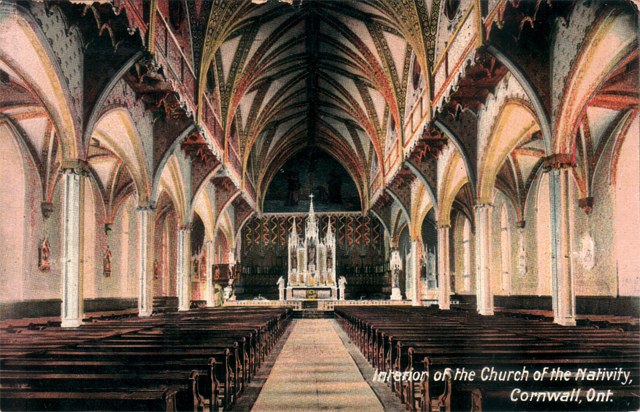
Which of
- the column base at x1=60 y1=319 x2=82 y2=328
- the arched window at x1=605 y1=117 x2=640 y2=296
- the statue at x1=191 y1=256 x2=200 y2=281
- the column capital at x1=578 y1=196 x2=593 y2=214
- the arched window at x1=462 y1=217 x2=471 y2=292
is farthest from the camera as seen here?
the statue at x1=191 y1=256 x2=200 y2=281

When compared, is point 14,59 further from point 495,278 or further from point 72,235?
point 495,278

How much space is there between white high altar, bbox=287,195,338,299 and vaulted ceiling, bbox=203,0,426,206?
4.77m

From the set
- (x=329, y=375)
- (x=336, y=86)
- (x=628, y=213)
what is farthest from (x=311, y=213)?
(x=329, y=375)

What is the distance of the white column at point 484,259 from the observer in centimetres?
1814

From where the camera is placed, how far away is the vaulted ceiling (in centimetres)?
2173

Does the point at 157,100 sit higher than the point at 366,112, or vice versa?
the point at 366,112

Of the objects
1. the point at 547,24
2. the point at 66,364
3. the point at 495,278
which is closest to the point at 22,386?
the point at 66,364

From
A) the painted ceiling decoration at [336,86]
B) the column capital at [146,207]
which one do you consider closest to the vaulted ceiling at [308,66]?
the painted ceiling decoration at [336,86]

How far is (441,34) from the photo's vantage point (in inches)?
711

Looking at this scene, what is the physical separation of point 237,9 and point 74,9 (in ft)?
27.4

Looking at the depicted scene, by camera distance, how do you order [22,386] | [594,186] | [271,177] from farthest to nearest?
[271,177]
[594,186]
[22,386]

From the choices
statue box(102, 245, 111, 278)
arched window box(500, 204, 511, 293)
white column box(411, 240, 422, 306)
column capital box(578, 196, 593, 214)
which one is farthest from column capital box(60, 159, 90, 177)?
arched window box(500, 204, 511, 293)

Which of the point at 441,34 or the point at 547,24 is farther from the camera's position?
the point at 441,34

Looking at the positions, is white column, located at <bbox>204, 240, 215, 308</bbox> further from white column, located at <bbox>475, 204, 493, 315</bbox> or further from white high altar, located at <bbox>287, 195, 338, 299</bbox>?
white column, located at <bbox>475, 204, 493, 315</bbox>
